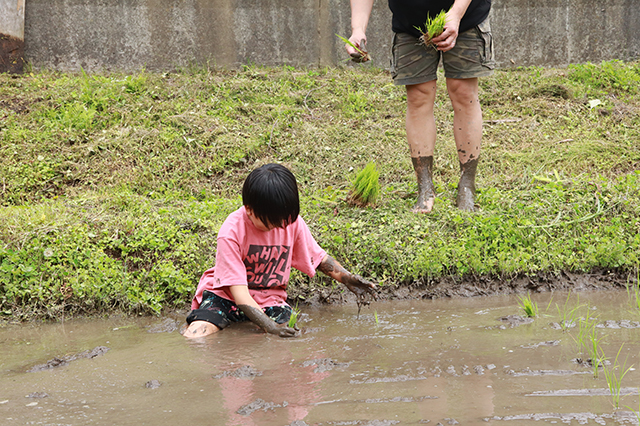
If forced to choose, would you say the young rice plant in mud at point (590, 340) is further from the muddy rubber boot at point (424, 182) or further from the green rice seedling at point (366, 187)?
the green rice seedling at point (366, 187)

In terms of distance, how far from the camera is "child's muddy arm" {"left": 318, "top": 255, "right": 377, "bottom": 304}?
2.88 metres

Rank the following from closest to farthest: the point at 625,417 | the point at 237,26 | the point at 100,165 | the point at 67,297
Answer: the point at 625,417 < the point at 67,297 < the point at 100,165 < the point at 237,26

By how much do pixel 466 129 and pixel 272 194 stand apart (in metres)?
1.95

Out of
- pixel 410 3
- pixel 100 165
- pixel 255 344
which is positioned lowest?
pixel 255 344

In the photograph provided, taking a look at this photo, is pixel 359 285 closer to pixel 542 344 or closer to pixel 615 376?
pixel 542 344

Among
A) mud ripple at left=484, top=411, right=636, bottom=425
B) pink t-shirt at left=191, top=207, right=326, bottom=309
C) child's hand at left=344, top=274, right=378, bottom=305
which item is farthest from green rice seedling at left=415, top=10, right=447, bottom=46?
mud ripple at left=484, top=411, right=636, bottom=425

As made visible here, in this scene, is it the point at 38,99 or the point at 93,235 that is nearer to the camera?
the point at 93,235

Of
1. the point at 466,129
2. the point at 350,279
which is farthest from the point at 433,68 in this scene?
the point at 350,279

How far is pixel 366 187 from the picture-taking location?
392 centimetres

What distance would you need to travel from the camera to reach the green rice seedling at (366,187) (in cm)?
390

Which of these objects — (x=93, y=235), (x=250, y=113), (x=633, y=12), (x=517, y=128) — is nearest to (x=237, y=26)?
(x=250, y=113)

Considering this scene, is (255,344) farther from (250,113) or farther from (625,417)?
(250,113)

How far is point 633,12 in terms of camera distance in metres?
7.00

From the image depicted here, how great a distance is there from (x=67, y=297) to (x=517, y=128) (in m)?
4.19
